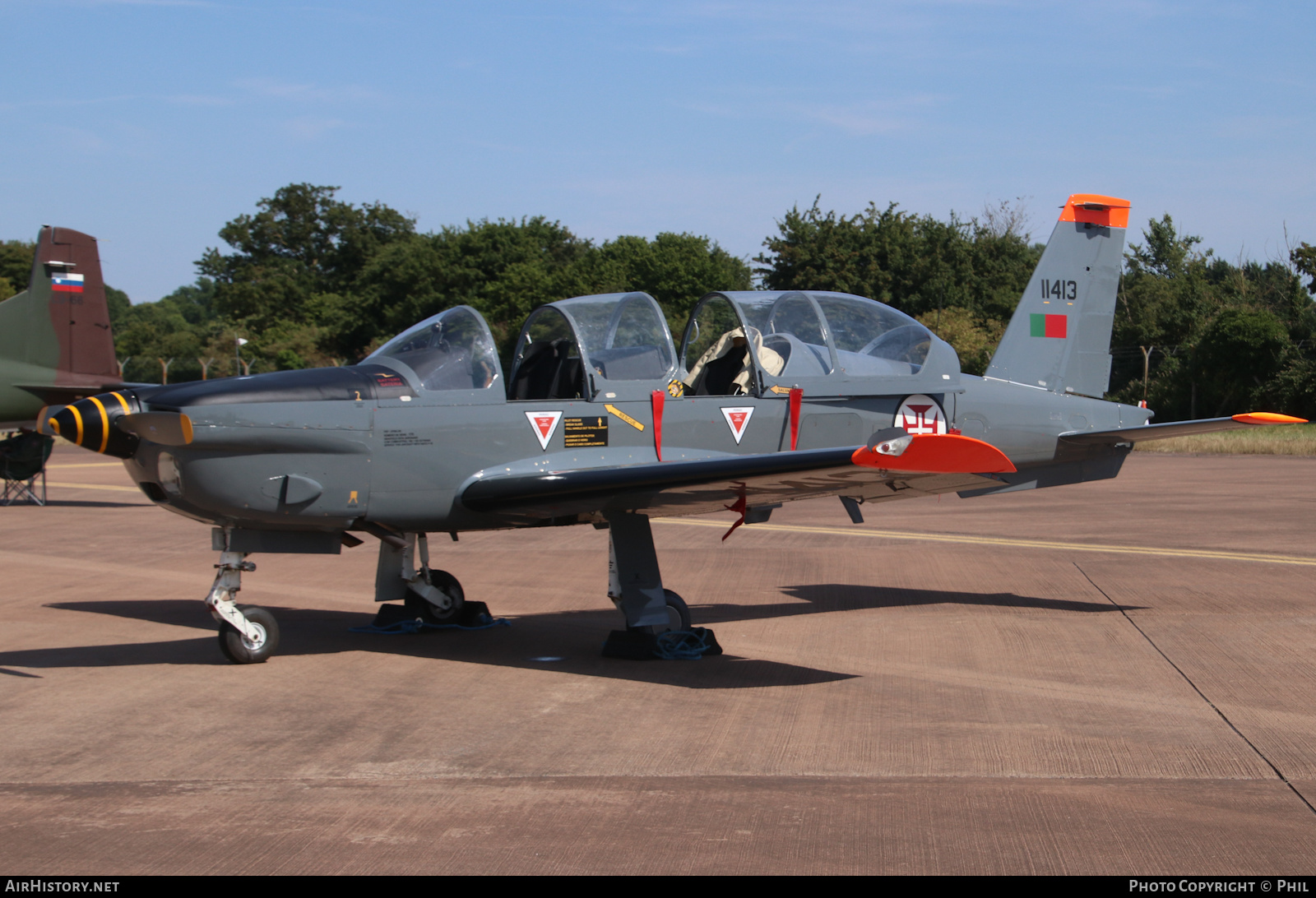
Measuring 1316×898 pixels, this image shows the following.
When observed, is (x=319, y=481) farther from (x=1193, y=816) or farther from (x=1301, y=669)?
(x=1301, y=669)

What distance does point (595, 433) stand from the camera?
778 cm

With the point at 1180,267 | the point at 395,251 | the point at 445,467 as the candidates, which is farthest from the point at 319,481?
the point at 1180,267

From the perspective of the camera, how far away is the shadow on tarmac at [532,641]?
23.8 ft

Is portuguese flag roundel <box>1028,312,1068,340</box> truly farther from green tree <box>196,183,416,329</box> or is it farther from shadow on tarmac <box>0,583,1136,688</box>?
green tree <box>196,183,416,329</box>

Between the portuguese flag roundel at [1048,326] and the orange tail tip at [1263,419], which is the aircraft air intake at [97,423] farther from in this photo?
the portuguese flag roundel at [1048,326]

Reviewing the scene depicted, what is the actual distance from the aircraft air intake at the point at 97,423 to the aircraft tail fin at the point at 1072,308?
23.8 ft

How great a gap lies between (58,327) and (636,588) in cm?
1659

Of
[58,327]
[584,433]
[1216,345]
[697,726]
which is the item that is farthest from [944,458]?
[1216,345]

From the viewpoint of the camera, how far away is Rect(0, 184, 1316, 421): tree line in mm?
39969

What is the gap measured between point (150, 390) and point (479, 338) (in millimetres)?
2195

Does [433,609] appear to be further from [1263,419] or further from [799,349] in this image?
[1263,419]

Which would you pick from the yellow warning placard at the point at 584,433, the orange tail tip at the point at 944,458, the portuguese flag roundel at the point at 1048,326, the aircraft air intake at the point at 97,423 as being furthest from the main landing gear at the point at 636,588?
the portuguese flag roundel at the point at 1048,326

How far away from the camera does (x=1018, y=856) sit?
3984mm

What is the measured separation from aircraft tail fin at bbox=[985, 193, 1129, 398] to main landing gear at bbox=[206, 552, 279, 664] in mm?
6660
